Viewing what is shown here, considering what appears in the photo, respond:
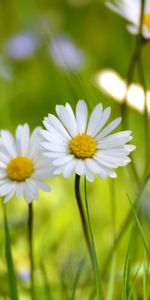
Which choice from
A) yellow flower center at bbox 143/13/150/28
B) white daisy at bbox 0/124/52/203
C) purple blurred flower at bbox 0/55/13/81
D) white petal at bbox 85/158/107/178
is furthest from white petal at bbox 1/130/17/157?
purple blurred flower at bbox 0/55/13/81

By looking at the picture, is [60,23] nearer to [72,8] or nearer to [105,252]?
[72,8]

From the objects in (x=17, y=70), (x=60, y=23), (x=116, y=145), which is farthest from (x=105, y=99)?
(x=116, y=145)

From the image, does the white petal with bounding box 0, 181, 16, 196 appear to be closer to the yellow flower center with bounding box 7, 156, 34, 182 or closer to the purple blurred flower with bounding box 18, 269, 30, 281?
the yellow flower center with bounding box 7, 156, 34, 182

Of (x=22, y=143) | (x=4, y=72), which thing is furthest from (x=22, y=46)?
(x=22, y=143)

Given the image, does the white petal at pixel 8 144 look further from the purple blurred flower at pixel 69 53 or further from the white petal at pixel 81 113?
the purple blurred flower at pixel 69 53

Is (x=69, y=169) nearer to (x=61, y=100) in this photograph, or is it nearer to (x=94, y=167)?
(x=94, y=167)

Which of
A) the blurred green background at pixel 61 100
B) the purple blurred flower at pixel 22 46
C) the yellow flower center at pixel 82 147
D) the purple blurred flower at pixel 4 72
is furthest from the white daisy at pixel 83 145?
the purple blurred flower at pixel 22 46
